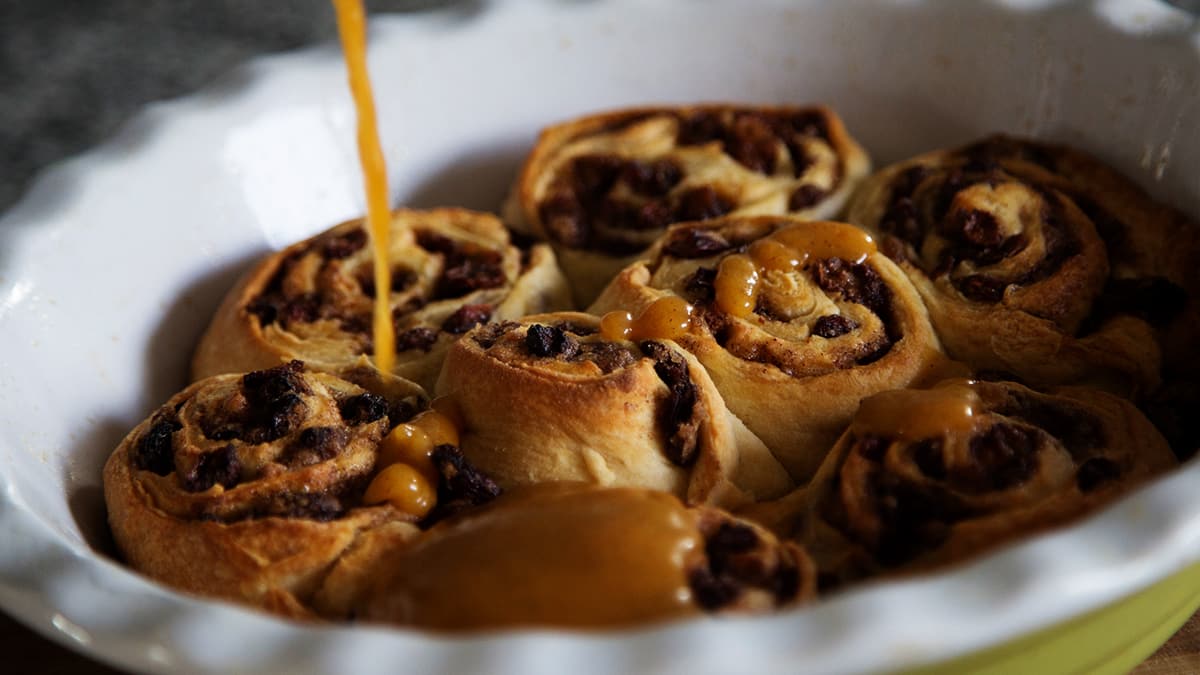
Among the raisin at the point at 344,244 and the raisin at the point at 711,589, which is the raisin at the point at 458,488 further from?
the raisin at the point at 344,244

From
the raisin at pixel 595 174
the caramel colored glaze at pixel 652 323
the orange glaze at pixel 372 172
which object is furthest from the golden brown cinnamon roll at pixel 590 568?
the raisin at pixel 595 174

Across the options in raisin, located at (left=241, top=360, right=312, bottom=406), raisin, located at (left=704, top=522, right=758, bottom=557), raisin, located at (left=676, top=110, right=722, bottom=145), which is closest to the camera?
raisin, located at (left=704, top=522, right=758, bottom=557)

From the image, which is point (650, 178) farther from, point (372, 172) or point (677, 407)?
point (677, 407)

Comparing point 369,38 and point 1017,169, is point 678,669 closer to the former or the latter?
point 1017,169

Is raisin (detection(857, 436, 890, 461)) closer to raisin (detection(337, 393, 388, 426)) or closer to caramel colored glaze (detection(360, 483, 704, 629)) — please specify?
caramel colored glaze (detection(360, 483, 704, 629))

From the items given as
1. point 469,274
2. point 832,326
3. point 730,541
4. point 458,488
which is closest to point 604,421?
point 458,488

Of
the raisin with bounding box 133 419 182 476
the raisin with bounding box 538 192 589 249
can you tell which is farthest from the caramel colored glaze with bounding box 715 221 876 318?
the raisin with bounding box 133 419 182 476
